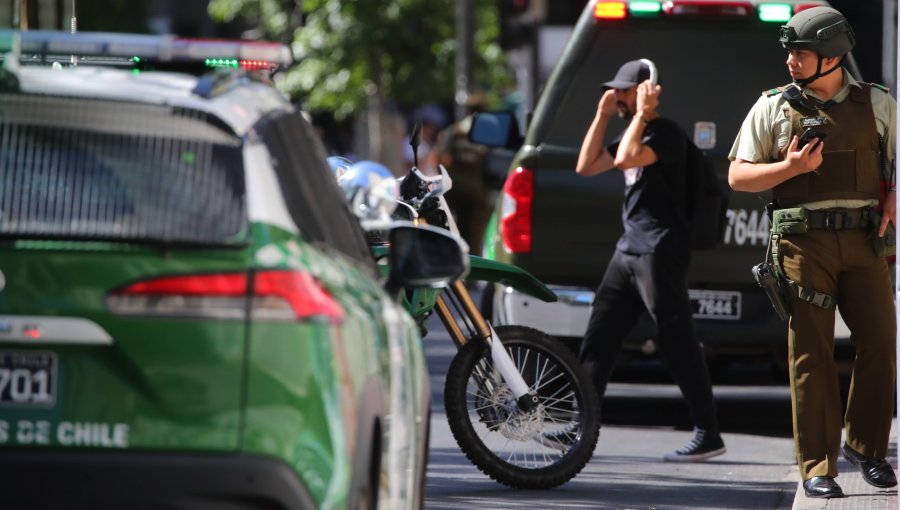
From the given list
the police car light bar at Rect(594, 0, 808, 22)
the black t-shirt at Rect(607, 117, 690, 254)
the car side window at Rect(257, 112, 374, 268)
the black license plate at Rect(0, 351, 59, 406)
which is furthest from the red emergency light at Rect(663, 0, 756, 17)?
the black license plate at Rect(0, 351, 59, 406)

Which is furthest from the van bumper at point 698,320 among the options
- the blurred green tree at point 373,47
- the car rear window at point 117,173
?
the blurred green tree at point 373,47

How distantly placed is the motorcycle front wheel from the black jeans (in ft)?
2.93

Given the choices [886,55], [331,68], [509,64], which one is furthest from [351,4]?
[886,55]

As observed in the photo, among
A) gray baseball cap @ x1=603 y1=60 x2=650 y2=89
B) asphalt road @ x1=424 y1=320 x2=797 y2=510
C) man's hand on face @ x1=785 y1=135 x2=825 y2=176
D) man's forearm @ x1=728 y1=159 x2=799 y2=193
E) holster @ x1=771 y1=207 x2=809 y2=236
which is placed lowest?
asphalt road @ x1=424 y1=320 x2=797 y2=510

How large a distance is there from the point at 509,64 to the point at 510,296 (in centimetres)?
2525

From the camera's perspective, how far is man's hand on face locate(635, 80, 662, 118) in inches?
328

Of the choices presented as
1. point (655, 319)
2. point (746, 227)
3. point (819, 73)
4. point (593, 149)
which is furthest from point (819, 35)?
point (746, 227)

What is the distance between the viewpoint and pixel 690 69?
31.3 ft

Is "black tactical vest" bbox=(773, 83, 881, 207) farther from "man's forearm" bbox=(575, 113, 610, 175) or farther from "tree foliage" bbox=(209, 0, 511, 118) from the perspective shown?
"tree foliage" bbox=(209, 0, 511, 118)

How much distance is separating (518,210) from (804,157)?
2720 mm

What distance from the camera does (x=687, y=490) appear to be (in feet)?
25.8

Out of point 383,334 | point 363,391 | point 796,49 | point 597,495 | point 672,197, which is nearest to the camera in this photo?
point 363,391

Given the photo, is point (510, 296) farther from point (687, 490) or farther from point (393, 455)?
point (393, 455)

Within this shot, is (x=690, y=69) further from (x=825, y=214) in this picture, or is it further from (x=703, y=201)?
(x=825, y=214)
